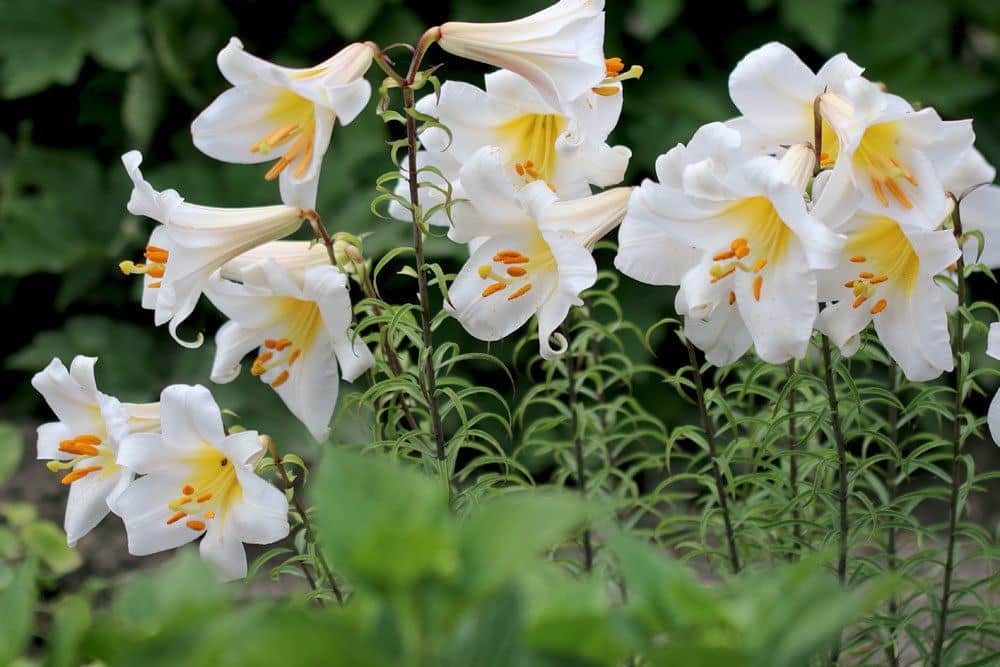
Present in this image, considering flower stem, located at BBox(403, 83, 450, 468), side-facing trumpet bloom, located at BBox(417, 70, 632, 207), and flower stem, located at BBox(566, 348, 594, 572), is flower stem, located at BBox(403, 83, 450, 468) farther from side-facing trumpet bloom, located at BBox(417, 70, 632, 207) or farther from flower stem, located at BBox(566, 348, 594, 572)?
flower stem, located at BBox(566, 348, 594, 572)

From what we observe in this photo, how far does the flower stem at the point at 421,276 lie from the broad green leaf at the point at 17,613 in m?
0.53

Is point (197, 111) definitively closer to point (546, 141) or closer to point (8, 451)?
point (8, 451)

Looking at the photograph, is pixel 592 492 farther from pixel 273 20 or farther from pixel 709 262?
pixel 273 20

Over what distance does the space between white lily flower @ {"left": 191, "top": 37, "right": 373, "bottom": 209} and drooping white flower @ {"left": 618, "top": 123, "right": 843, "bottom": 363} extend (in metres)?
0.28

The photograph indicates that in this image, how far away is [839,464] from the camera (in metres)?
1.12

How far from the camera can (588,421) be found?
53.6 inches

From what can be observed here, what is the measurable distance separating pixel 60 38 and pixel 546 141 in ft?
7.15

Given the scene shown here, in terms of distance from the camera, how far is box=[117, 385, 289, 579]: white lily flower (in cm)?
102

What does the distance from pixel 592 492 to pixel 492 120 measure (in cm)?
42

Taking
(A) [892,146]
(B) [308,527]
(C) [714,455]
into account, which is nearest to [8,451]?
(B) [308,527]

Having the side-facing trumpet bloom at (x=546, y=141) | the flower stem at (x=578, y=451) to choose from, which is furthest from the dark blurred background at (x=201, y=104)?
the side-facing trumpet bloom at (x=546, y=141)

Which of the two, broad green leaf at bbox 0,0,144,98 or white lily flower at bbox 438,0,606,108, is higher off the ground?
white lily flower at bbox 438,0,606,108

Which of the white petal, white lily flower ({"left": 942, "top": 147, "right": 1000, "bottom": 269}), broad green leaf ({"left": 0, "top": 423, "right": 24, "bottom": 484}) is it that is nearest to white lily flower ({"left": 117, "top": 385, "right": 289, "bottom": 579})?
the white petal

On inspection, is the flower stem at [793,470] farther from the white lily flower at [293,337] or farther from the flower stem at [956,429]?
the white lily flower at [293,337]
